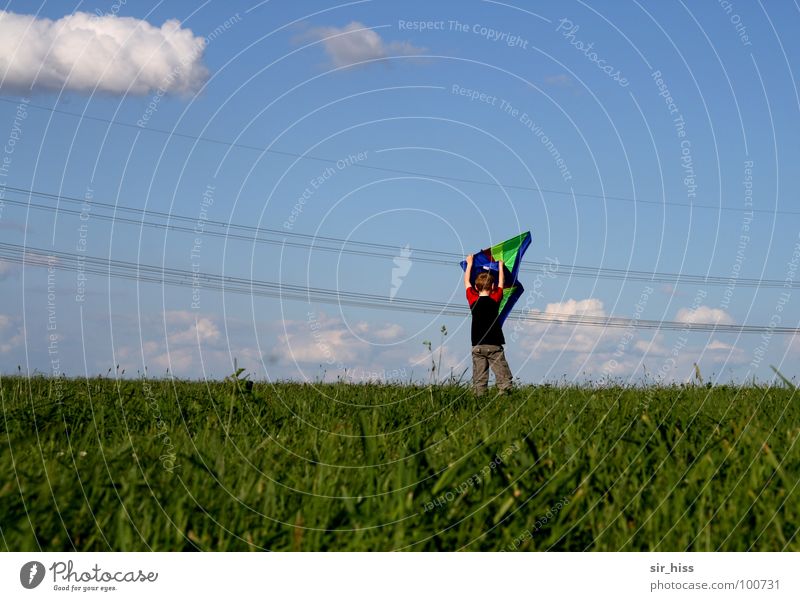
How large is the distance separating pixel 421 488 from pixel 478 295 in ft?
35.4

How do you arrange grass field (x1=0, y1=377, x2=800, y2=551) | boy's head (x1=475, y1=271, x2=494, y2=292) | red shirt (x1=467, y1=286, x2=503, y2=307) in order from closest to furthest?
grass field (x1=0, y1=377, x2=800, y2=551)
boy's head (x1=475, y1=271, x2=494, y2=292)
red shirt (x1=467, y1=286, x2=503, y2=307)

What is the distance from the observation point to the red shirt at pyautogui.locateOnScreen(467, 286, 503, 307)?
1491 centimetres

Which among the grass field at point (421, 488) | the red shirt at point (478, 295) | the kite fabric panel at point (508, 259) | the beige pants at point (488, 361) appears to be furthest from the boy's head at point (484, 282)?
the grass field at point (421, 488)

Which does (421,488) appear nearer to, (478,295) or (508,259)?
(478,295)

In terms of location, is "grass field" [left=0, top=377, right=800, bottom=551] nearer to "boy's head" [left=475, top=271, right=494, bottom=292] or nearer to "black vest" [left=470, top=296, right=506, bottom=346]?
"black vest" [left=470, top=296, right=506, bottom=346]

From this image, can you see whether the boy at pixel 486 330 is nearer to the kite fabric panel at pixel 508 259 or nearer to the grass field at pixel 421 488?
the kite fabric panel at pixel 508 259

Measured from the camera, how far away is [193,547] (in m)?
3.83

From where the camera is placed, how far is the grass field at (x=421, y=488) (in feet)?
12.9

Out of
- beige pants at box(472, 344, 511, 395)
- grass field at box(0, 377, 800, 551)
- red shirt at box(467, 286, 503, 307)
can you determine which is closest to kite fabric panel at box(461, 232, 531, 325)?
red shirt at box(467, 286, 503, 307)

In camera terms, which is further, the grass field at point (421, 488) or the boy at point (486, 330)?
the boy at point (486, 330)

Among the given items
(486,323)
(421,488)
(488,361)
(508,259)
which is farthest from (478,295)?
(421,488)

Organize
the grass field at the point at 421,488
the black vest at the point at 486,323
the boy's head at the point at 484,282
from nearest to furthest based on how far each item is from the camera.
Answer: the grass field at the point at 421,488
the black vest at the point at 486,323
the boy's head at the point at 484,282

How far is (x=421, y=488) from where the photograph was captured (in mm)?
4223
